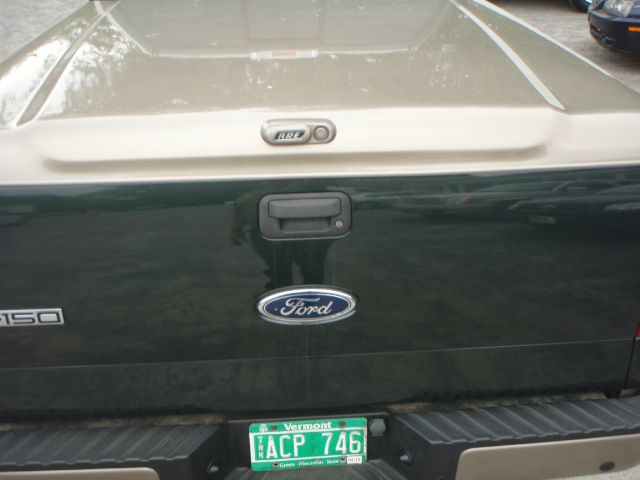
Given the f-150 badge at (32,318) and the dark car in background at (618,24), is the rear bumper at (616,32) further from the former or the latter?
the f-150 badge at (32,318)

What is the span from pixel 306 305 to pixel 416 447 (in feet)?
1.74

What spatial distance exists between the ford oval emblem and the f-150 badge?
0.51m

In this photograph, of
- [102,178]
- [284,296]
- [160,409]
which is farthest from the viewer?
[160,409]

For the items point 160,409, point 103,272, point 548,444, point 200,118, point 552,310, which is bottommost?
point 548,444

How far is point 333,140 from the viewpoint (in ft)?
5.31

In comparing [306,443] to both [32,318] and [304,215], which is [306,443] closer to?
[304,215]

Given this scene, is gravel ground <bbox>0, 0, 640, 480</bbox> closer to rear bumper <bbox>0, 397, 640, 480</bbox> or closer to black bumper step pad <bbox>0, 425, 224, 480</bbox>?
rear bumper <bbox>0, 397, 640, 480</bbox>

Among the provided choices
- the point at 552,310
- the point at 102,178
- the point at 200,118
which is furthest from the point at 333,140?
the point at 552,310

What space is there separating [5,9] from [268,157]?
11781 millimetres

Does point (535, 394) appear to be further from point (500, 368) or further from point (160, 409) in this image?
point (160, 409)

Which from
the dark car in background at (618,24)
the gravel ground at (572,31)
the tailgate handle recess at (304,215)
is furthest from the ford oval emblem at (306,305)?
the dark car in background at (618,24)

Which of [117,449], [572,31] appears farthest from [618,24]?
[117,449]

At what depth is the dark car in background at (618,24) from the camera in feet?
26.3

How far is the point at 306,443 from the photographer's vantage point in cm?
189
